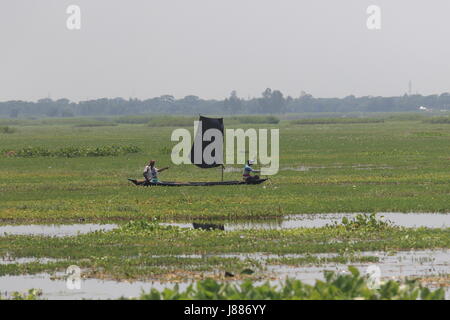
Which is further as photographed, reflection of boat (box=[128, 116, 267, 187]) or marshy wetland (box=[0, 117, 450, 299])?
reflection of boat (box=[128, 116, 267, 187])

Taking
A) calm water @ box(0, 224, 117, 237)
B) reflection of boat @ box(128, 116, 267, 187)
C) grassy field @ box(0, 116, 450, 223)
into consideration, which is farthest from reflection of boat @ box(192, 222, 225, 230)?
reflection of boat @ box(128, 116, 267, 187)

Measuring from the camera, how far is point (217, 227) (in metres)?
27.5

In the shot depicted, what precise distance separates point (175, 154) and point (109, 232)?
3705cm

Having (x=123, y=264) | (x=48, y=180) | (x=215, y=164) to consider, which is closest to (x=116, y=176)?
(x=48, y=180)

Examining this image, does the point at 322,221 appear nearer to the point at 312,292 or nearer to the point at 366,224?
the point at 366,224

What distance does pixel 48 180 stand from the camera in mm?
44156

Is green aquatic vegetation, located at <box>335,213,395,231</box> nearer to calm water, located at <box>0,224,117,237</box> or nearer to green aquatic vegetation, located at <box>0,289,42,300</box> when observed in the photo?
calm water, located at <box>0,224,117,237</box>

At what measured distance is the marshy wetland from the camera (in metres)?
20.1

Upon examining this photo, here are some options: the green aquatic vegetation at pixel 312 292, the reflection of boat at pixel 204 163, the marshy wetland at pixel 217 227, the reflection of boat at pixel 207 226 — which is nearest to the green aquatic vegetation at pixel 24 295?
the marshy wetland at pixel 217 227

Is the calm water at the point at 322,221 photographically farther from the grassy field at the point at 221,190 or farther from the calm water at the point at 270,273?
the calm water at the point at 270,273

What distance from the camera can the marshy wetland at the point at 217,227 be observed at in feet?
66.0

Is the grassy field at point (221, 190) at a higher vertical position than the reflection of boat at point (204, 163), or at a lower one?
lower
